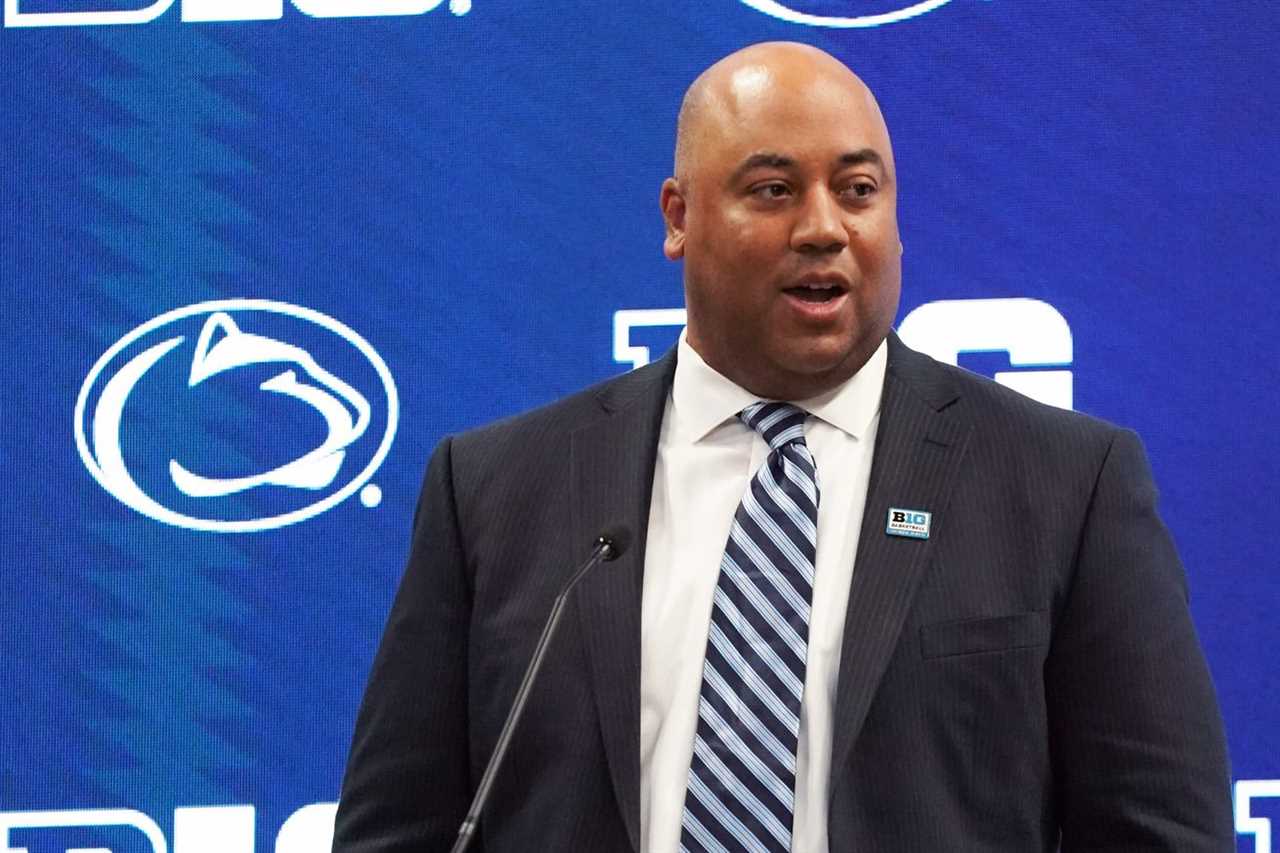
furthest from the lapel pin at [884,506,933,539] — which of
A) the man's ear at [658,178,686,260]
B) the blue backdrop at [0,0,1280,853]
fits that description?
the blue backdrop at [0,0,1280,853]

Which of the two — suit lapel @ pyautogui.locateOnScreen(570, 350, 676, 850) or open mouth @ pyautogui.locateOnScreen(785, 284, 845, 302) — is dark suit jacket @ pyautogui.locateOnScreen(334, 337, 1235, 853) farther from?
open mouth @ pyautogui.locateOnScreen(785, 284, 845, 302)

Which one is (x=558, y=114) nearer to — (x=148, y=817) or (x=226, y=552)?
(x=226, y=552)

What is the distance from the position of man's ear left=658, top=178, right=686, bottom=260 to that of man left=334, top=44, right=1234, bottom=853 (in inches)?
0.9

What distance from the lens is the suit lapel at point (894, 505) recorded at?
2078 mm

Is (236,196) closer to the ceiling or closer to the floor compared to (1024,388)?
closer to the ceiling

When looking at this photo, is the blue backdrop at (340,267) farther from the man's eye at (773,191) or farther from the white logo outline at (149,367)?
the man's eye at (773,191)

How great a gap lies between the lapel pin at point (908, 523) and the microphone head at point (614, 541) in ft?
1.01

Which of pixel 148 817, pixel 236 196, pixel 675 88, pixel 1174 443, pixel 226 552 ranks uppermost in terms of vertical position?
pixel 675 88

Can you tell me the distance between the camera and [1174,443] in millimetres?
3250

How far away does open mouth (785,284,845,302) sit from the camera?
7.43 feet

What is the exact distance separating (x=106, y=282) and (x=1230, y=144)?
2021mm

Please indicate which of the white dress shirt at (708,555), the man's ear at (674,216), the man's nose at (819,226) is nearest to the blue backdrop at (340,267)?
the man's ear at (674,216)

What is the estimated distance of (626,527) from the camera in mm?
2135

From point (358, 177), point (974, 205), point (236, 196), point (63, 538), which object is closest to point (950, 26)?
point (974, 205)
